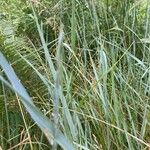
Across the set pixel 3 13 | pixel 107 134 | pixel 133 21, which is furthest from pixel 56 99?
→ pixel 3 13

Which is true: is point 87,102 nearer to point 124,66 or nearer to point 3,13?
point 124,66

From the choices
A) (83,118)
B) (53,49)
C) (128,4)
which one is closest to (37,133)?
(83,118)

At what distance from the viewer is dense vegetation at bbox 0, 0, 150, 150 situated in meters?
1.07

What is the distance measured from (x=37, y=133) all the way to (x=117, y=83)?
315 mm

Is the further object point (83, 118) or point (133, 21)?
point (133, 21)

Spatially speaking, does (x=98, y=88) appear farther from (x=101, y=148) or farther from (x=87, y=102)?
(x=101, y=148)

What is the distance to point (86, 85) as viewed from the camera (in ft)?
4.20

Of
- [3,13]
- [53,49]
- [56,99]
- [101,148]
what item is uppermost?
[56,99]

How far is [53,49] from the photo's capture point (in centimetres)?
162

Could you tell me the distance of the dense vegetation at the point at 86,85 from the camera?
3.51 feet

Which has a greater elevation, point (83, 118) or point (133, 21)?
point (133, 21)

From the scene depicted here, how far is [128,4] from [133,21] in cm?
11

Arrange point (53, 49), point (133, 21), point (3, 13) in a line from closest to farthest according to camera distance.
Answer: point (133, 21) < point (53, 49) < point (3, 13)

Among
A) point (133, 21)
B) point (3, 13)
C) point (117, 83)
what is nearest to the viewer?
point (117, 83)
